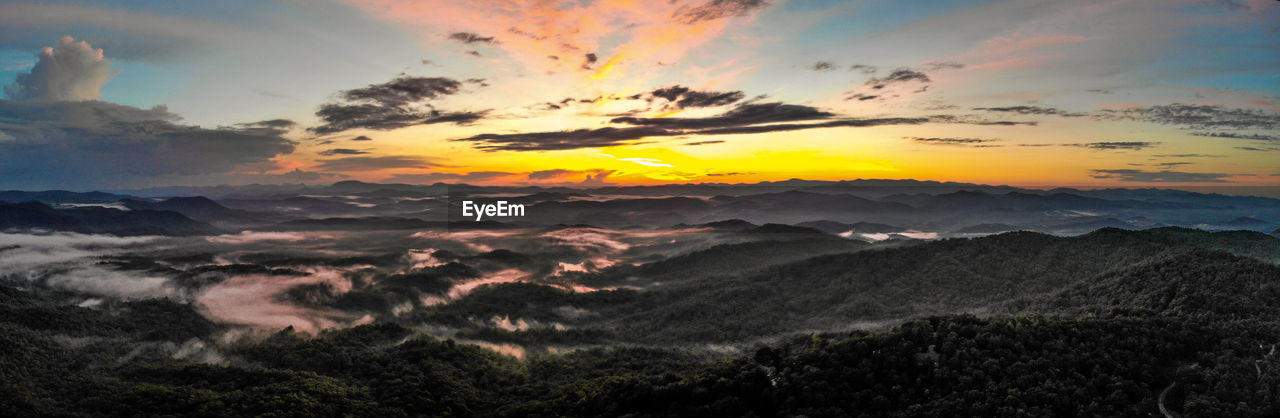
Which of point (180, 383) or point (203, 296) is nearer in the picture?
point (180, 383)

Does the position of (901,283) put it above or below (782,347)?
below

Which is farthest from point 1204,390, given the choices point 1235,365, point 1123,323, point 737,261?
point 737,261

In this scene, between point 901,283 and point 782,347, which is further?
point 901,283

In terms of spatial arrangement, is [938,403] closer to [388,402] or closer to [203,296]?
[388,402]

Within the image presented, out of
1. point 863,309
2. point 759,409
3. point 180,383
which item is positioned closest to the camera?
point 759,409

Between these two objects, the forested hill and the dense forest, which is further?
the forested hill

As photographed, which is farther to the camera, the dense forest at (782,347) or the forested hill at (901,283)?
the forested hill at (901,283)

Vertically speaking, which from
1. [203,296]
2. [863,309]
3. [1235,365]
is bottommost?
[203,296]

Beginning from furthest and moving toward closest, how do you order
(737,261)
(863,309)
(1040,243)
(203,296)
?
(737,261) < (203,296) < (1040,243) < (863,309)
